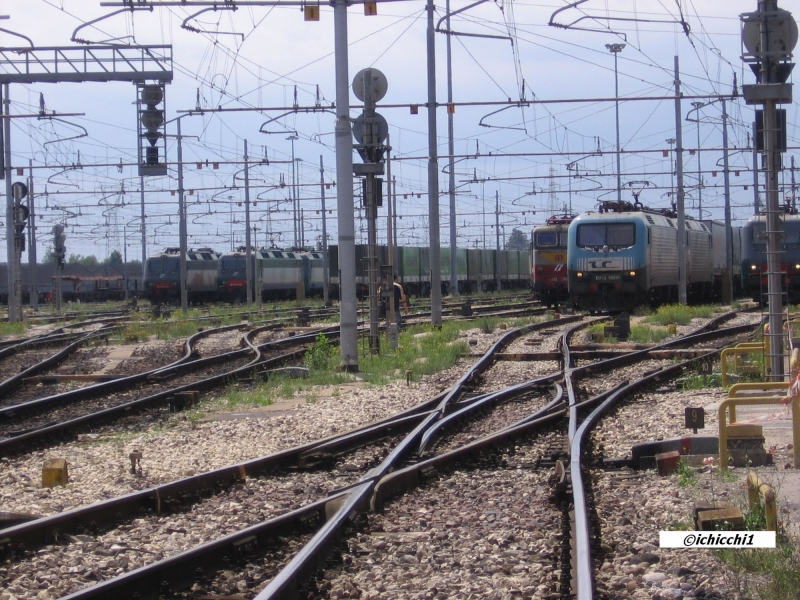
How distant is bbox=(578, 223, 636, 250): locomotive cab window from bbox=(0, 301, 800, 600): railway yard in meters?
14.7

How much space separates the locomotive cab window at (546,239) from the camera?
36.5m

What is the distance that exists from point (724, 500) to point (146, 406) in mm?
7903

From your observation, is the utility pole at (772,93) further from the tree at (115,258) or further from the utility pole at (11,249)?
the tree at (115,258)

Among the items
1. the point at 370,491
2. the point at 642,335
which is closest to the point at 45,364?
the point at 642,335

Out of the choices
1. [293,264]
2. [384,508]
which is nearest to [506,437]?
[384,508]

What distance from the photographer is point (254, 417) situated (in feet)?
39.2

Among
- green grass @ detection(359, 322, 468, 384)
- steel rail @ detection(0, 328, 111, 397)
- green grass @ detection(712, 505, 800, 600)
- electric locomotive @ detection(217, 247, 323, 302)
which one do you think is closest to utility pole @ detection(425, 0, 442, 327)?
green grass @ detection(359, 322, 468, 384)

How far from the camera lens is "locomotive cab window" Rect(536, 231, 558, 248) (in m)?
36.5

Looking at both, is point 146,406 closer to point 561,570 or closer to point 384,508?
point 384,508

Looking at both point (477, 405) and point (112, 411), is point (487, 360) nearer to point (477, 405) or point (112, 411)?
point (477, 405)

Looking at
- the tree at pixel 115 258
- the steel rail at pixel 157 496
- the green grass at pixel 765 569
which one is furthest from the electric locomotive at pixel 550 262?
the tree at pixel 115 258

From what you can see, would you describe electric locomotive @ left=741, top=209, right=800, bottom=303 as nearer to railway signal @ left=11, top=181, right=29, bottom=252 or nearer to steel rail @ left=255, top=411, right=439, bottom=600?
railway signal @ left=11, top=181, right=29, bottom=252

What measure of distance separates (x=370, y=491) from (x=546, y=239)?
3016cm

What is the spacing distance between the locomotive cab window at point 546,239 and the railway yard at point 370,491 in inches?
839
